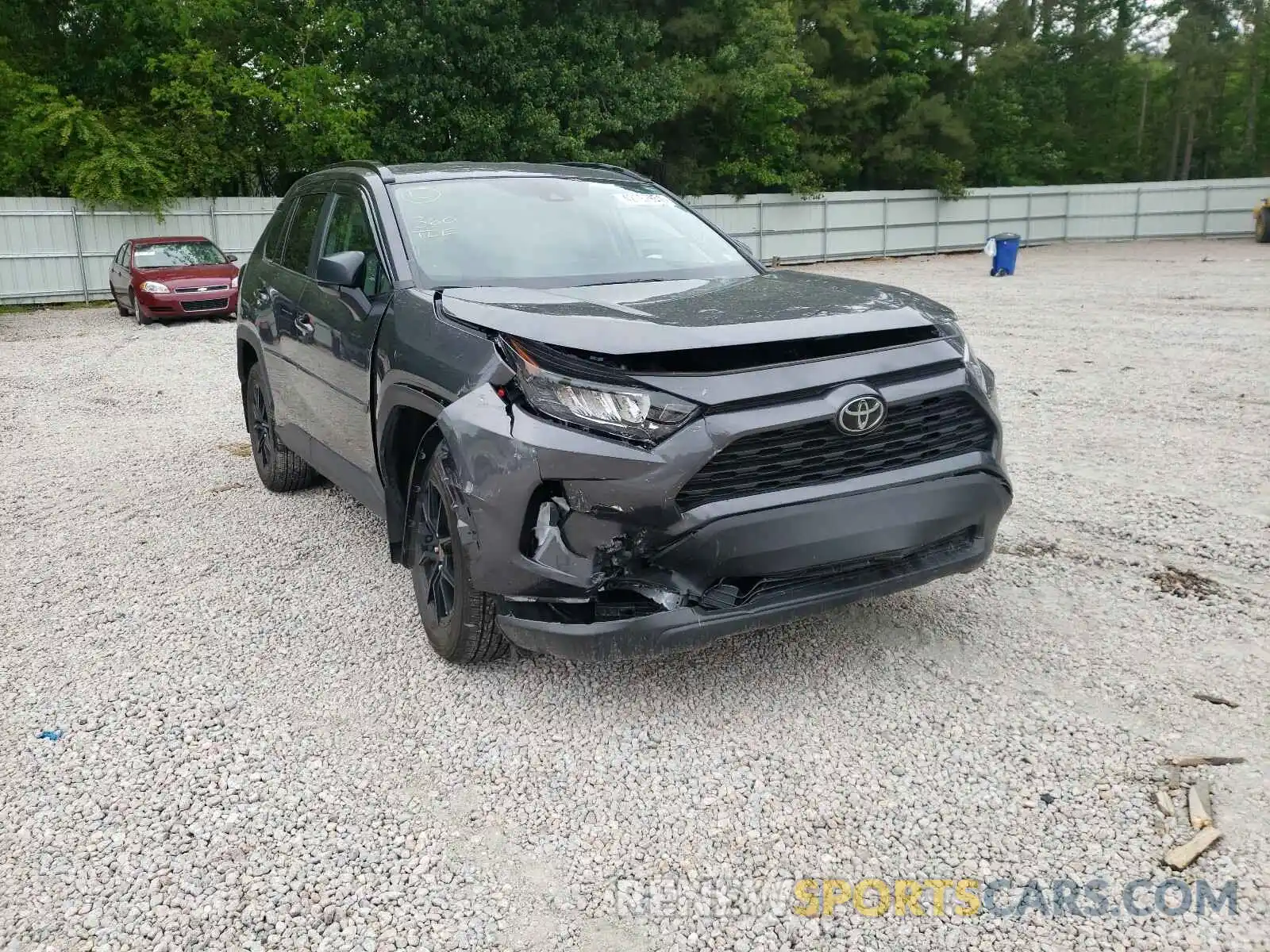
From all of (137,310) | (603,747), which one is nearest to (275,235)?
(603,747)

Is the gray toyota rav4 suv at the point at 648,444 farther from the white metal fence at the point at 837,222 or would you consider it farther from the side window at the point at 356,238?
the white metal fence at the point at 837,222

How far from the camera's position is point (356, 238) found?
458 centimetres

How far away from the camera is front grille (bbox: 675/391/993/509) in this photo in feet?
9.94

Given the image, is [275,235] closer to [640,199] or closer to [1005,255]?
[640,199]

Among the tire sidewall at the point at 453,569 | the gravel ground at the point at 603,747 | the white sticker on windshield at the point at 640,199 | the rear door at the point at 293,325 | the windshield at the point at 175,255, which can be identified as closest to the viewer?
the gravel ground at the point at 603,747

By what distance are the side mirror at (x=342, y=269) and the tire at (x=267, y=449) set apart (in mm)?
1783

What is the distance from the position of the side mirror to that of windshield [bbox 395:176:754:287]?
235 mm

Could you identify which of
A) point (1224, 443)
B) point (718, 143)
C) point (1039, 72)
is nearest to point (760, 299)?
point (1224, 443)

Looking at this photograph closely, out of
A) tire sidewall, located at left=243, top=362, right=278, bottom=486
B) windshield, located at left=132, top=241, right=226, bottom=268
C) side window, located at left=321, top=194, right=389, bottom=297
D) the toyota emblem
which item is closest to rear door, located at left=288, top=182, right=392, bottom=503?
side window, located at left=321, top=194, right=389, bottom=297

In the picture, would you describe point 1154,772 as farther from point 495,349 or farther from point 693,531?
point 495,349

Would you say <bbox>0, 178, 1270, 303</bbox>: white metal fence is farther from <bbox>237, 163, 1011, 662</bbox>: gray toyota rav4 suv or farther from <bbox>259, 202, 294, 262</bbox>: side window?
<bbox>237, 163, 1011, 662</bbox>: gray toyota rav4 suv

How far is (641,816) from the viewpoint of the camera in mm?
2898

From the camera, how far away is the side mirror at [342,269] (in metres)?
4.07

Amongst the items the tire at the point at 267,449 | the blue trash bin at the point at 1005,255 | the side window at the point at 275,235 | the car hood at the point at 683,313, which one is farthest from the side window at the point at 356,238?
the blue trash bin at the point at 1005,255
